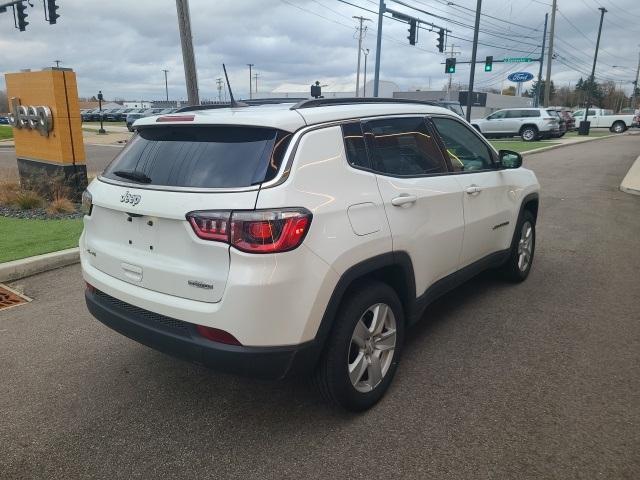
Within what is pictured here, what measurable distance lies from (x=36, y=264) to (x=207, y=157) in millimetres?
3901

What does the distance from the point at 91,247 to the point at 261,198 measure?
138 cm

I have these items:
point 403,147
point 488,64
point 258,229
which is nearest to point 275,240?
point 258,229

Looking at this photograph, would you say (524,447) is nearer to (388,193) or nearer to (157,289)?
(388,193)

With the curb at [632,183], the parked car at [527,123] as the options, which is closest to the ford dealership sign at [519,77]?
the parked car at [527,123]

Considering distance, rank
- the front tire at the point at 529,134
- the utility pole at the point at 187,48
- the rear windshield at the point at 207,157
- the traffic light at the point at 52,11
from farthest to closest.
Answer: the front tire at the point at 529,134
the traffic light at the point at 52,11
the utility pole at the point at 187,48
the rear windshield at the point at 207,157

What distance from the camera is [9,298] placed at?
5.04m

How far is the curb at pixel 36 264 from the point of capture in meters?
5.48

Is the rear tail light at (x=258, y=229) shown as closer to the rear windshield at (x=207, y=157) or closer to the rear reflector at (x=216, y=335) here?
the rear windshield at (x=207, y=157)

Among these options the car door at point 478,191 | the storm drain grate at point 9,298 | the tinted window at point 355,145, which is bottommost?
the storm drain grate at point 9,298

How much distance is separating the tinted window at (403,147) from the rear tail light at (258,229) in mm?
866

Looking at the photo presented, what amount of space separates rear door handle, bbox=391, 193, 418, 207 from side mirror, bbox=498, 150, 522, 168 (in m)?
1.92

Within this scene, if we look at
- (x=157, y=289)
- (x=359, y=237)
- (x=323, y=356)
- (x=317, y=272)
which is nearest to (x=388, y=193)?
(x=359, y=237)

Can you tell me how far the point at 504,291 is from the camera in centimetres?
513

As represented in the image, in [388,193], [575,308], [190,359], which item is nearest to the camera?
[190,359]
